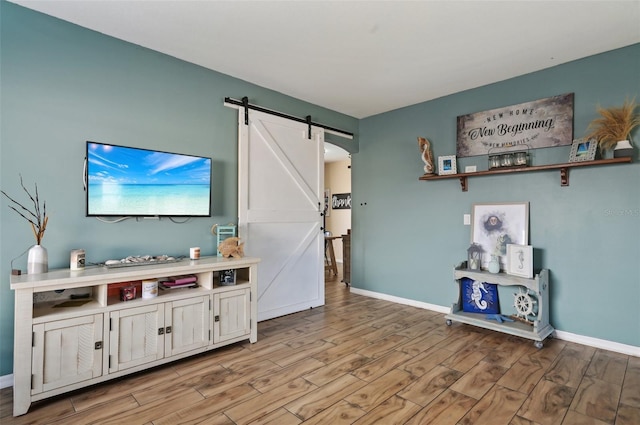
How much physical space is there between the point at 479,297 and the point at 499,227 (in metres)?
0.82

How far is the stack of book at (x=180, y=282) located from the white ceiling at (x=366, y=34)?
83.2 inches

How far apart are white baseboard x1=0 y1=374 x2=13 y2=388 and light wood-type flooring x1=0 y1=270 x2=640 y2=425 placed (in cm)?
4

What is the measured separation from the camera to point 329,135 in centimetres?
462

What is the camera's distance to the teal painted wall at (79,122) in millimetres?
2291

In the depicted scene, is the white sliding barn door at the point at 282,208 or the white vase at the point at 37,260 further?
the white sliding barn door at the point at 282,208

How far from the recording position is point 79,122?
255 centimetres

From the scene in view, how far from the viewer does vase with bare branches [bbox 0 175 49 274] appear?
2172mm

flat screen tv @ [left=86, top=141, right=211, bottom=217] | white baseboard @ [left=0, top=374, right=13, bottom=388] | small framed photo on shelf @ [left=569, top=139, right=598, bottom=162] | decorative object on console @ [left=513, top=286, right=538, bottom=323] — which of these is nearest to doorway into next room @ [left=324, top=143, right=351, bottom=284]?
decorative object on console @ [left=513, top=286, right=538, bottom=323]

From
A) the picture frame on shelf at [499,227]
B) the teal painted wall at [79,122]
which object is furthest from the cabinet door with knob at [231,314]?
the picture frame on shelf at [499,227]

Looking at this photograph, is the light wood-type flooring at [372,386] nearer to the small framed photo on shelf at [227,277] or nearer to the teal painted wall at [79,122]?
the small framed photo on shelf at [227,277]

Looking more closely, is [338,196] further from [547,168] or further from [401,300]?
[547,168]

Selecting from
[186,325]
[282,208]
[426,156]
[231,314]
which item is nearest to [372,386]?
[231,314]

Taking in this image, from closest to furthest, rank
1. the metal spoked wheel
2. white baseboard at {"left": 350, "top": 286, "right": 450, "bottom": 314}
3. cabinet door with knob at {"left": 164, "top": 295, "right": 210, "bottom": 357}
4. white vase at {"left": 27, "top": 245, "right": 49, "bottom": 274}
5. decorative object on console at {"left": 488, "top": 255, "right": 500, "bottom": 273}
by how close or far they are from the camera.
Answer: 1. white vase at {"left": 27, "top": 245, "right": 49, "bottom": 274}
2. cabinet door with knob at {"left": 164, "top": 295, "right": 210, "bottom": 357}
3. the metal spoked wheel
4. decorative object on console at {"left": 488, "top": 255, "right": 500, "bottom": 273}
5. white baseboard at {"left": 350, "top": 286, "right": 450, "bottom": 314}

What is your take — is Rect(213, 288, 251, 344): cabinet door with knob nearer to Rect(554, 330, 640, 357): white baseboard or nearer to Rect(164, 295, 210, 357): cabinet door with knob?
Rect(164, 295, 210, 357): cabinet door with knob
